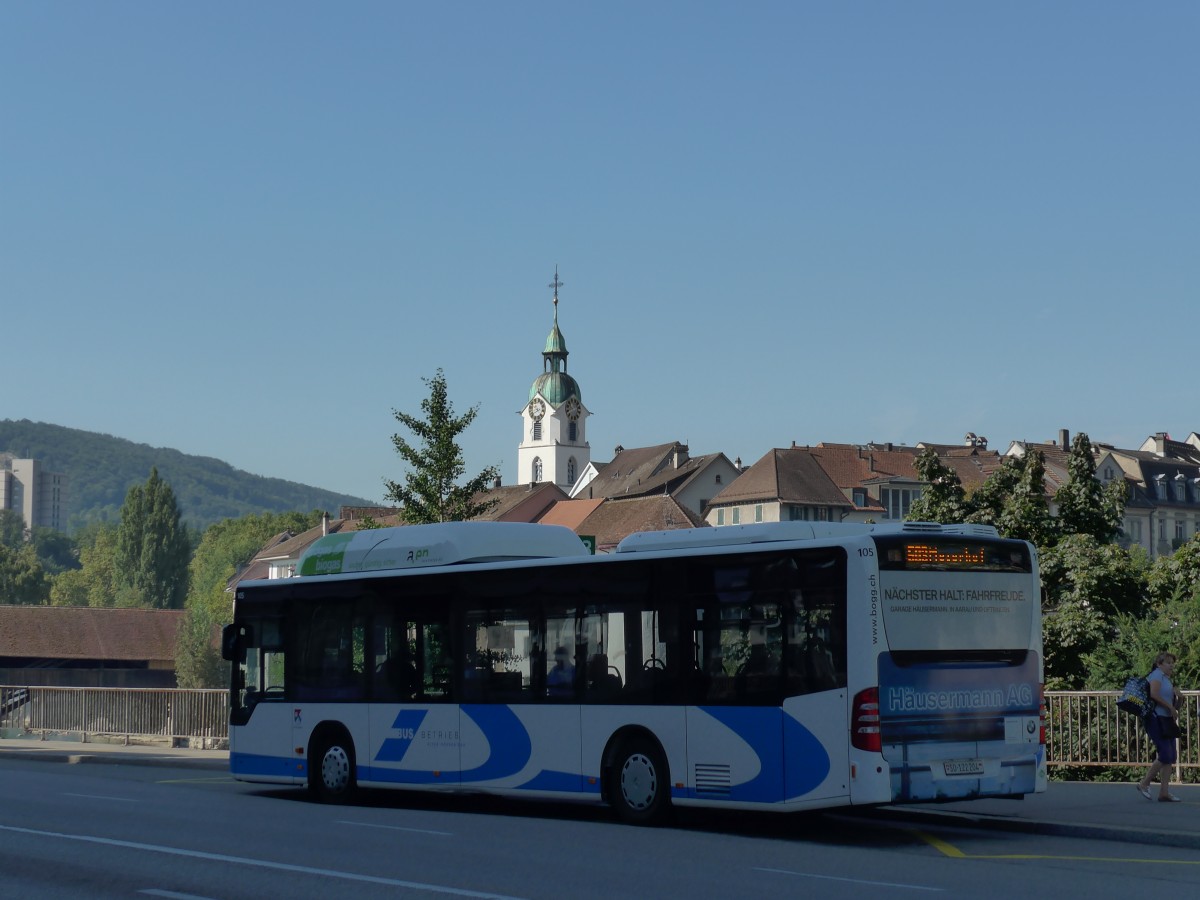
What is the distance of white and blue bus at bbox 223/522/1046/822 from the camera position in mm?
15078

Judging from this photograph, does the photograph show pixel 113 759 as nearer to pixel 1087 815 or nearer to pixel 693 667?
pixel 693 667

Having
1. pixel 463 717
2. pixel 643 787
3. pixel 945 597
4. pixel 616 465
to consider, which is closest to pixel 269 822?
pixel 463 717

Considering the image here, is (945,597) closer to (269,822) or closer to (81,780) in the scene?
(269,822)

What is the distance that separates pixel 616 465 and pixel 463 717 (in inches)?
5676

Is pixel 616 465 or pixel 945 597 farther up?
pixel 616 465

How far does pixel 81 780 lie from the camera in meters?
24.9

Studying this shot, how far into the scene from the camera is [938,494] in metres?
36.5

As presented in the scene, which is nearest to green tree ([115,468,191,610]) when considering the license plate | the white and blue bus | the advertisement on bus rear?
the white and blue bus

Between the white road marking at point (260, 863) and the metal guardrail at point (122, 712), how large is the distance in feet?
51.9

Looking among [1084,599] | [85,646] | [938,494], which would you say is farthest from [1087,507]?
[85,646]

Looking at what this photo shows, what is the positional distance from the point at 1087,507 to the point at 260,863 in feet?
81.3

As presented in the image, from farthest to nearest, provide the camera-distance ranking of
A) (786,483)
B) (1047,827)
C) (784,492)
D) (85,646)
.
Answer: (786,483)
(784,492)
(85,646)
(1047,827)

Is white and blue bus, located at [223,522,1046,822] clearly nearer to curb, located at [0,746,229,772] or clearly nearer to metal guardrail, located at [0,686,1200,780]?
metal guardrail, located at [0,686,1200,780]

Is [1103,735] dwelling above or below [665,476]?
below
